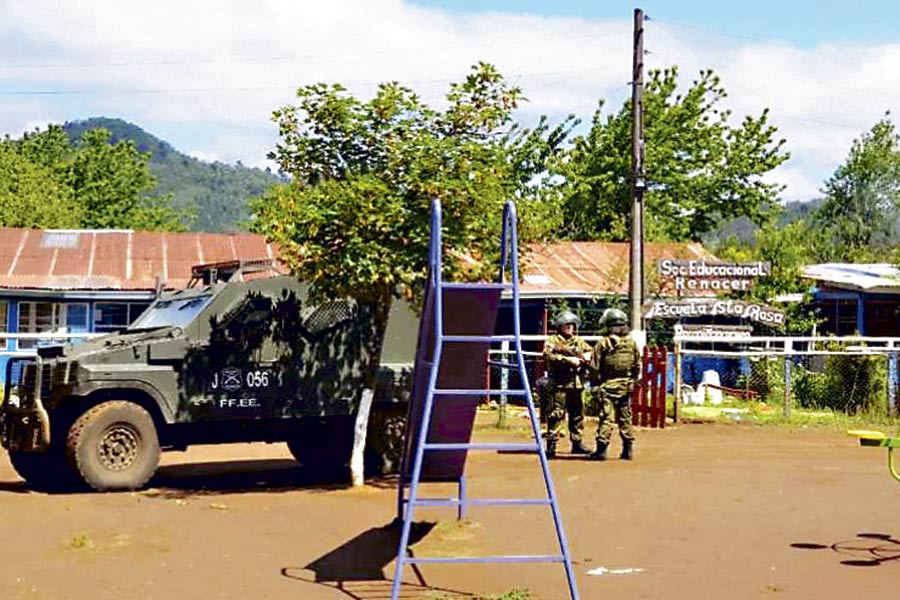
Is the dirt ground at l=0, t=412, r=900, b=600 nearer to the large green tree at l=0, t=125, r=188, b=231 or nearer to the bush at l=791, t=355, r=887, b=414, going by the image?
the bush at l=791, t=355, r=887, b=414

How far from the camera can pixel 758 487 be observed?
39.6ft

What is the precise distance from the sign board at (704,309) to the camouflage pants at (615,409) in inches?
269

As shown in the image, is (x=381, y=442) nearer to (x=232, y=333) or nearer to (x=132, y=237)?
(x=232, y=333)

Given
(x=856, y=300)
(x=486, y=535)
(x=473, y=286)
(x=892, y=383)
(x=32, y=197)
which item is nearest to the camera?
(x=473, y=286)

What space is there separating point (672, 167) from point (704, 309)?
2209 centimetres

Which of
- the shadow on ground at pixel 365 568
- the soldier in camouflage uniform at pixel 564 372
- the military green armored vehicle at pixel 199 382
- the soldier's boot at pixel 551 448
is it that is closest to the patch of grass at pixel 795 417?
the soldier's boot at pixel 551 448

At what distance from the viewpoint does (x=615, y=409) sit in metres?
14.2

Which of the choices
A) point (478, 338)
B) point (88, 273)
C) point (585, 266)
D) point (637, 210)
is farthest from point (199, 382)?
point (585, 266)

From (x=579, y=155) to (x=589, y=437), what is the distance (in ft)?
82.0

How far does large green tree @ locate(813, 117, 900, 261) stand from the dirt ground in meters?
51.6

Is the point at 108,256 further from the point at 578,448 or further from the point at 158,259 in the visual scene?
the point at 578,448

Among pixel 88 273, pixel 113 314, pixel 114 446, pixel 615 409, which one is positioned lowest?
pixel 114 446

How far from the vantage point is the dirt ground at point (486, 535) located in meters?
7.93

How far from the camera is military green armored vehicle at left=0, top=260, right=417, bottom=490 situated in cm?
1177
